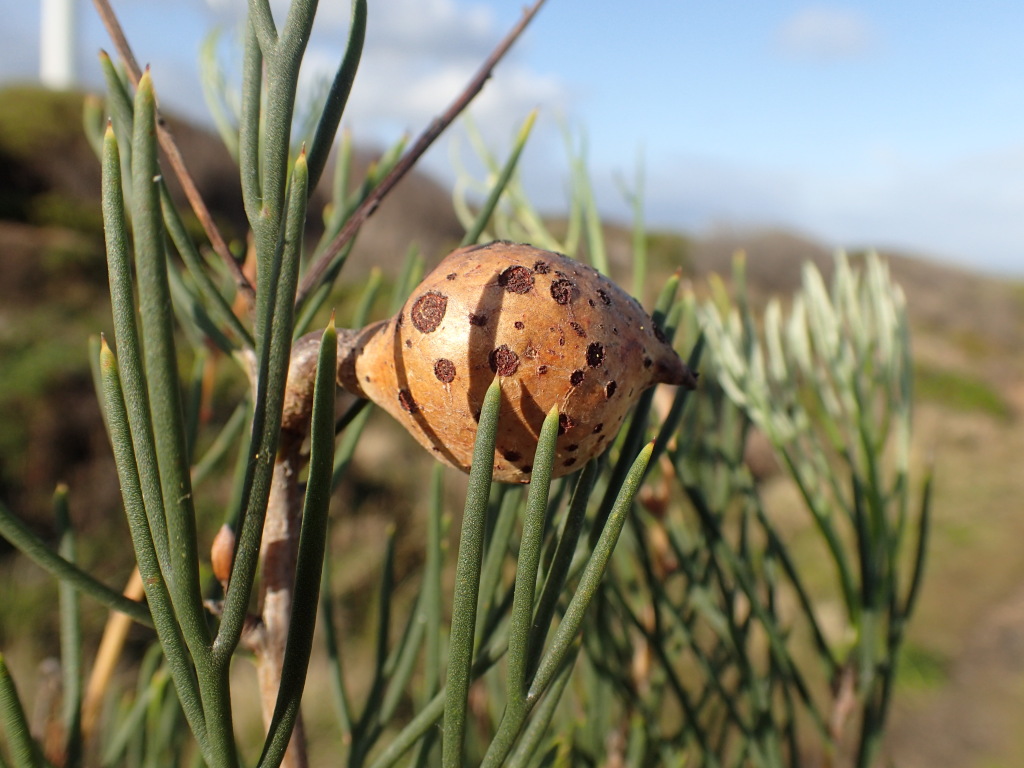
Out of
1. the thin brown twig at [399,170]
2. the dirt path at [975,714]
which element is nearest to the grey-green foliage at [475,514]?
the thin brown twig at [399,170]

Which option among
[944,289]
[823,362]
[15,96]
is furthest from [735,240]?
[823,362]

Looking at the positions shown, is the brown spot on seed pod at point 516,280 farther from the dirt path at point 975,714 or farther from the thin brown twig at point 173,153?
the dirt path at point 975,714

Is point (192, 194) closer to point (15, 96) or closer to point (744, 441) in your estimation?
point (744, 441)

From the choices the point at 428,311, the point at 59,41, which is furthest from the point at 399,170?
the point at 59,41

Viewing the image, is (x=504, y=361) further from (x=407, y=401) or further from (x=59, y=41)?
(x=59, y=41)

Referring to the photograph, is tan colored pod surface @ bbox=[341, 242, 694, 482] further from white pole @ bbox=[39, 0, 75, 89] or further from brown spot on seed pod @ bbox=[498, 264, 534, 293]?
white pole @ bbox=[39, 0, 75, 89]

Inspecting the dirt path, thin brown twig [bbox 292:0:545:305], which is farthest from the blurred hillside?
thin brown twig [bbox 292:0:545:305]
